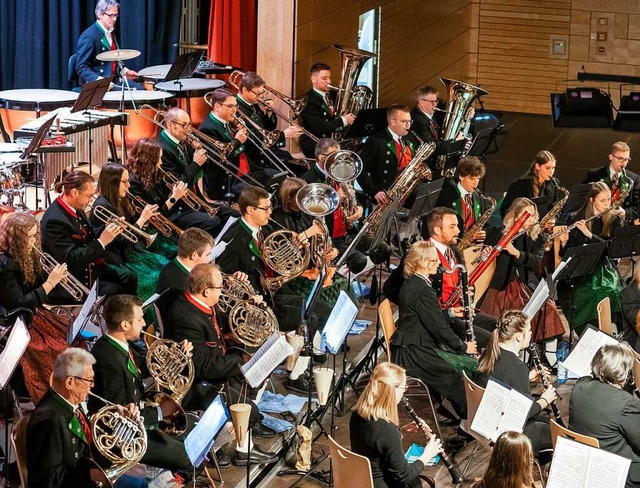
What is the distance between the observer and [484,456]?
6.94 metres

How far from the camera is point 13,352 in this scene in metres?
5.23

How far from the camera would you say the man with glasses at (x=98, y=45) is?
35.9 ft

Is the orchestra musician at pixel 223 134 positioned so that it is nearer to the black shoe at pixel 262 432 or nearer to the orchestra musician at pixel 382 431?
the black shoe at pixel 262 432

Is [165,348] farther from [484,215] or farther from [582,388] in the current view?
[484,215]

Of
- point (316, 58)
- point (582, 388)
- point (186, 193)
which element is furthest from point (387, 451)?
point (316, 58)

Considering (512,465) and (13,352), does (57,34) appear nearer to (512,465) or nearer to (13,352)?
(13,352)

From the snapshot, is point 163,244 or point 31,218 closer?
point 31,218

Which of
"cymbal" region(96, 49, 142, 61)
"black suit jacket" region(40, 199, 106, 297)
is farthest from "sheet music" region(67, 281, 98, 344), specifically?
"cymbal" region(96, 49, 142, 61)

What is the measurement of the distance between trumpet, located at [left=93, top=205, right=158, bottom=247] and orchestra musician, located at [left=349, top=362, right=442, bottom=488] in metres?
2.38

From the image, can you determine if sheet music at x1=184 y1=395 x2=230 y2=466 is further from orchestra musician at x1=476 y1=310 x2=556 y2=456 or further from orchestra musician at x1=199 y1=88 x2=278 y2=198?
orchestra musician at x1=199 y1=88 x2=278 y2=198

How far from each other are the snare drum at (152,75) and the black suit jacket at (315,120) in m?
1.63

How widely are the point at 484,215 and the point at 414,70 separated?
302 inches

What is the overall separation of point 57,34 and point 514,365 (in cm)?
786

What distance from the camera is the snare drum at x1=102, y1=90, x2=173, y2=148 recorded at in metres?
10.1
